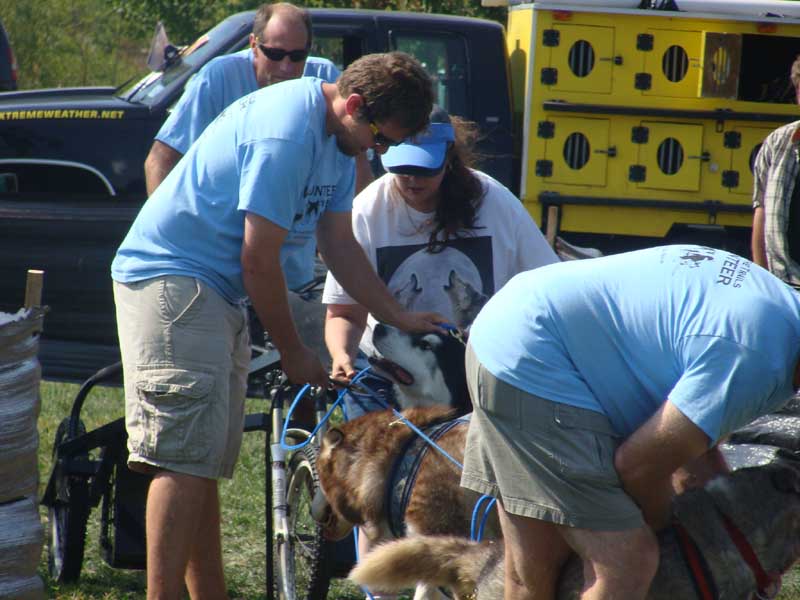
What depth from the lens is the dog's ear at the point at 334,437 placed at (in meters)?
3.42

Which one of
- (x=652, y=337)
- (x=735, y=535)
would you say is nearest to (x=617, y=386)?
(x=652, y=337)

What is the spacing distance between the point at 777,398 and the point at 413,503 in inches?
43.8

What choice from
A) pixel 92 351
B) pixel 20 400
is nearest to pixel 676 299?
pixel 20 400

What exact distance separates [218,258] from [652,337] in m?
1.41

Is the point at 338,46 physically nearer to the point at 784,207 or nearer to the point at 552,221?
the point at 552,221

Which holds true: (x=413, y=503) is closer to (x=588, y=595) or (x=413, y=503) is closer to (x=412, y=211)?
(x=588, y=595)

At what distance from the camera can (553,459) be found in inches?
100

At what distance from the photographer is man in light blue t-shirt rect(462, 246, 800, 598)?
2.36 meters

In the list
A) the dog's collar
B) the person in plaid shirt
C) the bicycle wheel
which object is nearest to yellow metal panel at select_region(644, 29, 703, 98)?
the person in plaid shirt

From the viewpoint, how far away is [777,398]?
96.0 inches

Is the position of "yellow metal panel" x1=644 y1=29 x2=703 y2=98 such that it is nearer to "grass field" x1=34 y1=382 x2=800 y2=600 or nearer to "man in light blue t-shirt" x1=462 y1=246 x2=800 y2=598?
"grass field" x1=34 y1=382 x2=800 y2=600

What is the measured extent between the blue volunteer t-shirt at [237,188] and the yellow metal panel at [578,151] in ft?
14.5

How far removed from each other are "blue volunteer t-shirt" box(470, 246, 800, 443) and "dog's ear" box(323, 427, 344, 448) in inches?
34.9

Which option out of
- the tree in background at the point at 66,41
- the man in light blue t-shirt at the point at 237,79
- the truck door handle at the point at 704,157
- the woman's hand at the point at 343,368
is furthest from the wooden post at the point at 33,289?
the tree in background at the point at 66,41
